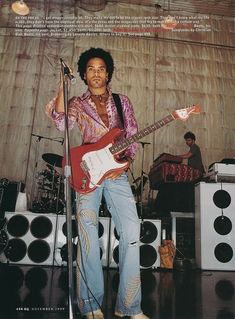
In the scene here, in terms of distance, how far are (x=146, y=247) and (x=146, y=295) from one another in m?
1.63

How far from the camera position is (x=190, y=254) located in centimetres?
491

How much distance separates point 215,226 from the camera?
400 centimetres

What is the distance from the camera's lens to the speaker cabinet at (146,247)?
3.90m

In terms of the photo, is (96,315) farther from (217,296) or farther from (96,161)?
(217,296)

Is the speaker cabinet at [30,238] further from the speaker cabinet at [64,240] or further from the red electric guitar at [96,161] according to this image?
the red electric guitar at [96,161]

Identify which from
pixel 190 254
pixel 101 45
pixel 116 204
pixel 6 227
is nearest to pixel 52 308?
pixel 116 204

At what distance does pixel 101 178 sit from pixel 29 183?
17.4 feet

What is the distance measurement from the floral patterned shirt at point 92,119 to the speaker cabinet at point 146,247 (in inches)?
84.0

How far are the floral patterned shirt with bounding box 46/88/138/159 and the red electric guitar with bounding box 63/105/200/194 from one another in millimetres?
77

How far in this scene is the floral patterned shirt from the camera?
1951mm

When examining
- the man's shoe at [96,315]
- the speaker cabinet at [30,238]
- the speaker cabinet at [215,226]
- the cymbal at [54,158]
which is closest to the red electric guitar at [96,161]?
the man's shoe at [96,315]

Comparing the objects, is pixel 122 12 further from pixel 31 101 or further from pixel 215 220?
pixel 215 220

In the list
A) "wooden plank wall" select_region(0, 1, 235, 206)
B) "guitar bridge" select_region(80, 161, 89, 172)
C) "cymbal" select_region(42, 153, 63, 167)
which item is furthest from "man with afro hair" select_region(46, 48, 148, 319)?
"wooden plank wall" select_region(0, 1, 235, 206)

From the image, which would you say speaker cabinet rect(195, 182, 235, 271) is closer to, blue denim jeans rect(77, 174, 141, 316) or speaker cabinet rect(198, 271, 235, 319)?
speaker cabinet rect(198, 271, 235, 319)
